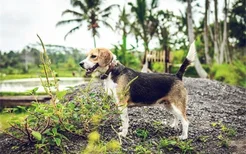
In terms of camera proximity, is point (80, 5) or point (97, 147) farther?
point (80, 5)

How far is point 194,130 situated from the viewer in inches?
185

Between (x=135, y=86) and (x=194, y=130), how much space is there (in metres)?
1.07

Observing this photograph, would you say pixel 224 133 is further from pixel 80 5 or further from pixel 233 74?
pixel 80 5

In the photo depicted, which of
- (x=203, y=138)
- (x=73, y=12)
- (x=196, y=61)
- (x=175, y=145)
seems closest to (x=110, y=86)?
(x=175, y=145)

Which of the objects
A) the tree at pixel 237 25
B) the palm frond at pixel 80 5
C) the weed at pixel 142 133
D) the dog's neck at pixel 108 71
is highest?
the palm frond at pixel 80 5

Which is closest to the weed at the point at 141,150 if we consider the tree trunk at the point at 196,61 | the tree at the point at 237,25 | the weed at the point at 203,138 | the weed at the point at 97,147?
the weed at the point at 97,147

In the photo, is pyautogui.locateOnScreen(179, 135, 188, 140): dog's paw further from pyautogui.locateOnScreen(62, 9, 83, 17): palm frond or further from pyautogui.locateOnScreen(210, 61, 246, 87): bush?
pyautogui.locateOnScreen(62, 9, 83, 17): palm frond

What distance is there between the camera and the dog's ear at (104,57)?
157 inches

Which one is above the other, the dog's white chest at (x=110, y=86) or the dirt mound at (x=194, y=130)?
the dog's white chest at (x=110, y=86)

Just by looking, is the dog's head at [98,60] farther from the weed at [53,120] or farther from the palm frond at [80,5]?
the palm frond at [80,5]

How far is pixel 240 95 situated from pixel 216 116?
338 centimetres

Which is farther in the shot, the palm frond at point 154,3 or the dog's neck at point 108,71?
the palm frond at point 154,3

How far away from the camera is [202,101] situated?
7.05 metres

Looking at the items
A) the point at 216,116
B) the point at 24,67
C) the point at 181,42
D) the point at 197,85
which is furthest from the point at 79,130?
the point at 24,67
